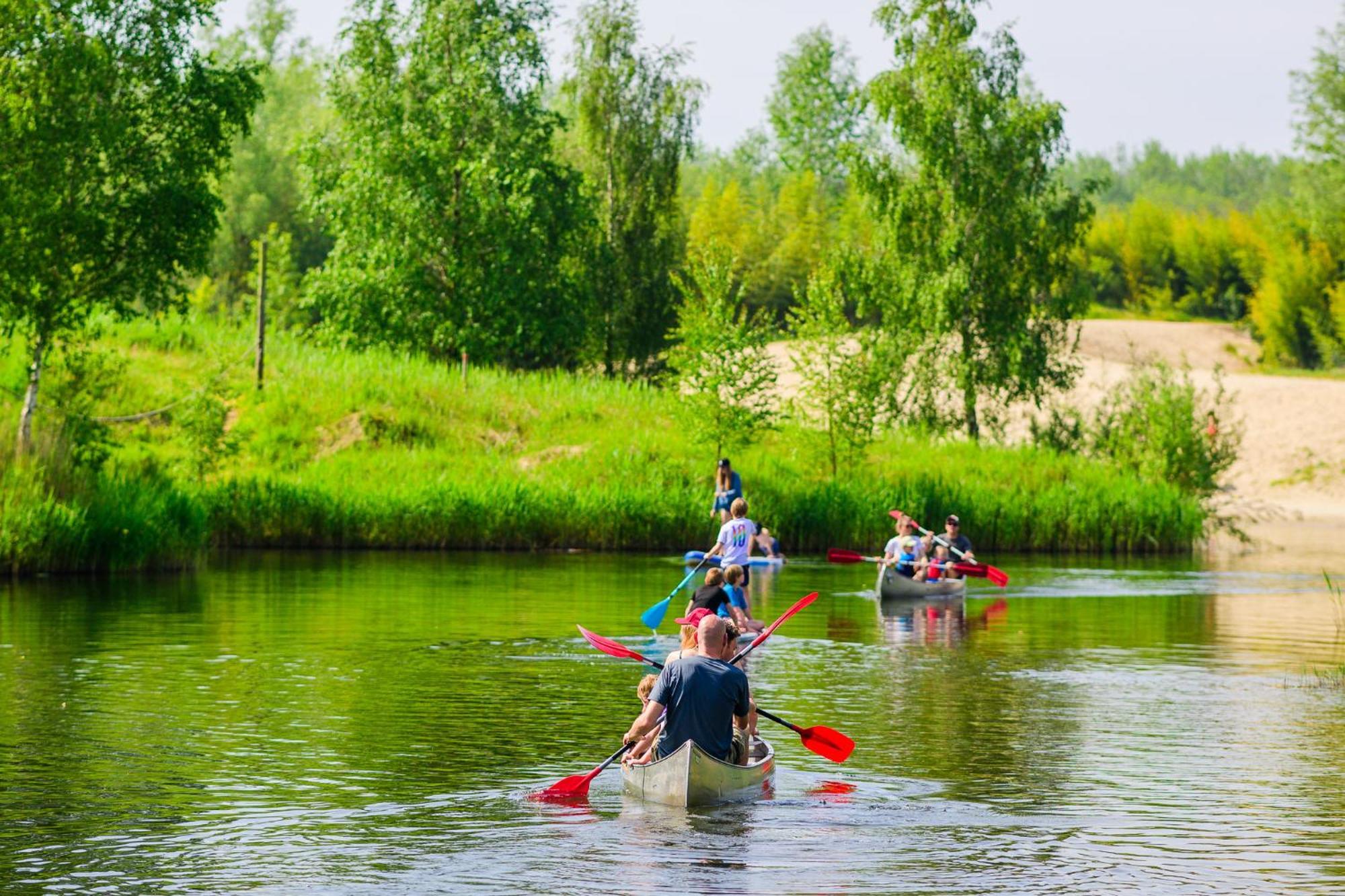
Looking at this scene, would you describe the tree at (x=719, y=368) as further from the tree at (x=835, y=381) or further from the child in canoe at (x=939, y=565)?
the child in canoe at (x=939, y=565)

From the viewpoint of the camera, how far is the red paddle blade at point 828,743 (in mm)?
15867

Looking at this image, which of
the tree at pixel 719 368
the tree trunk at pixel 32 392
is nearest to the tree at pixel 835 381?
the tree at pixel 719 368

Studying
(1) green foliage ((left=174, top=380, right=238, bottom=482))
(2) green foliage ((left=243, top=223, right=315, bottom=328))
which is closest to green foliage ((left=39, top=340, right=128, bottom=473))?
(1) green foliage ((left=174, top=380, right=238, bottom=482))

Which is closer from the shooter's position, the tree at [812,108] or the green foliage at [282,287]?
the green foliage at [282,287]

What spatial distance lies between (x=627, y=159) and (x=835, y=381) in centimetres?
2130

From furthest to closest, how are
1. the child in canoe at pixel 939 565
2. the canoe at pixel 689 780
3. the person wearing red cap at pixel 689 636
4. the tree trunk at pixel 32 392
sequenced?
the tree trunk at pixel 32 392, the child in canoe at pixel 939 565, the person wearing red cap at pixel 689 636, the canoe at pixel 689 780

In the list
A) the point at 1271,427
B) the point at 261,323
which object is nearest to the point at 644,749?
the point at 261,323

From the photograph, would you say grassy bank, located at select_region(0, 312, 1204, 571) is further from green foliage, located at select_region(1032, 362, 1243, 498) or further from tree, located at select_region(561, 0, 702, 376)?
tree, located at select_region(561, 0, 702, 376)

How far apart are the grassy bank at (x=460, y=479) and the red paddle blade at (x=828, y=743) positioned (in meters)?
19.5

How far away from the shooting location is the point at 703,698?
14.2 metres

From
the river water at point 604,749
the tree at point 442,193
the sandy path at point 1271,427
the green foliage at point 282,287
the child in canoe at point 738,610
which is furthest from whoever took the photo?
the green foliage at point 282,287

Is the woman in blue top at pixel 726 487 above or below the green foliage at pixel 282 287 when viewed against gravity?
below

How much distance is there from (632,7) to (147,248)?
109 feet

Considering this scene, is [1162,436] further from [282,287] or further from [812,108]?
[812,108]
